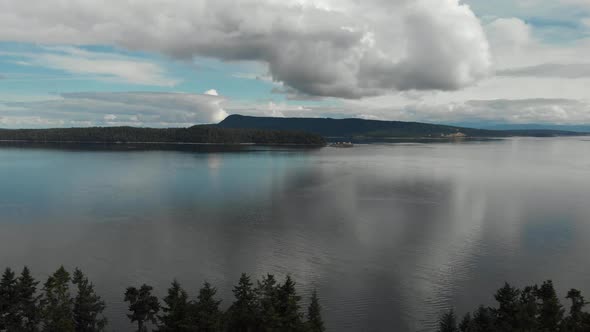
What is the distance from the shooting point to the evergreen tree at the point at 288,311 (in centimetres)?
1656

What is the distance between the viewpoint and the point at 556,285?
987 inches

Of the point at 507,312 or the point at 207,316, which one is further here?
the point at 507,312

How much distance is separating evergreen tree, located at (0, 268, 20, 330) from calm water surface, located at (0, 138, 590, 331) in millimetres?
4347

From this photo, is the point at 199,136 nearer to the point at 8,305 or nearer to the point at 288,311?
the point at 8,305

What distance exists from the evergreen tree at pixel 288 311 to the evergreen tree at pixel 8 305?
11.3m

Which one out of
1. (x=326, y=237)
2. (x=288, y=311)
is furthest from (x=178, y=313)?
(x=326, y=237)

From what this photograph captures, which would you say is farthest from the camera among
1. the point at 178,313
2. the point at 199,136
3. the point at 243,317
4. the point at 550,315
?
the point at 199,136

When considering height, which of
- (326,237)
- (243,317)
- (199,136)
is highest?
(199,136)

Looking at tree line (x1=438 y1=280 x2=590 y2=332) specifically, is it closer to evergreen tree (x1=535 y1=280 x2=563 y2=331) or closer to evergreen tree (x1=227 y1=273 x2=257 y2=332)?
evergreen tree (x1=535 y1=280 x2=563 y2=331)

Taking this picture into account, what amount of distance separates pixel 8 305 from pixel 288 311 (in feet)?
39.8

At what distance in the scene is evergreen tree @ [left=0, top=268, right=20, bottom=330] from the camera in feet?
57.6

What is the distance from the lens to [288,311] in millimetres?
17188

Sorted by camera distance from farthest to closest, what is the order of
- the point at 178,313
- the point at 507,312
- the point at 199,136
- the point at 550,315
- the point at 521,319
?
the point at 199,136 → the point at 507,312 → the point at 550,315 → the point at 178,313 → the point at 521,319

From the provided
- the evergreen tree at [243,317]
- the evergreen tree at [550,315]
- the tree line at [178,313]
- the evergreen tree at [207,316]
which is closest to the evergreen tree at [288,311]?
the tree line at [178,313]
